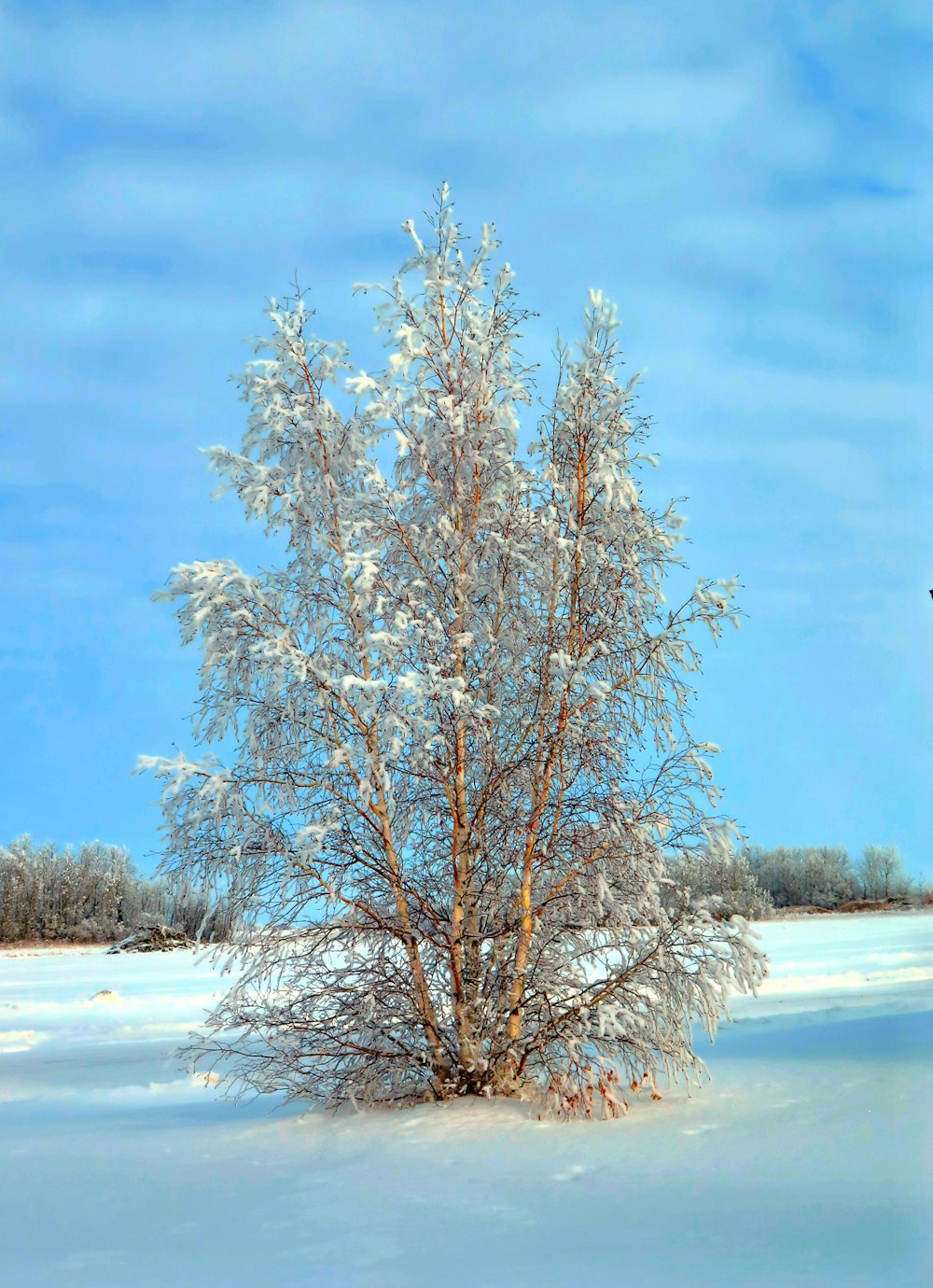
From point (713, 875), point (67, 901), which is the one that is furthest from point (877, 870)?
point (67, 901)

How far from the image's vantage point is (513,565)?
9.12 metres

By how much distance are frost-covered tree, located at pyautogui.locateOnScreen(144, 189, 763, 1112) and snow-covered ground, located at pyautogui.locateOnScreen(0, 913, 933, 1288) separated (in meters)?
0.65

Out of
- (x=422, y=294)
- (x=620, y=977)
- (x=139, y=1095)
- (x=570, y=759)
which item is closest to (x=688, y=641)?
(x=570, y=759)

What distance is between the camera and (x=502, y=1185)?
6398 mm

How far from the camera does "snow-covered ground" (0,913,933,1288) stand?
498cm

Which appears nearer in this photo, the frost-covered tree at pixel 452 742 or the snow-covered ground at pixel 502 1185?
the snow-covered ground at pixel 502 1185

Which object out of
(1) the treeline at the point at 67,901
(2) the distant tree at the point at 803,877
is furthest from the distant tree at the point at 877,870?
(1) the treeline at the point at 67,901

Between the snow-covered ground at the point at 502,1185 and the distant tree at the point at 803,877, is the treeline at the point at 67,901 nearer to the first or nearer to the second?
the distant tree at the point at 803,877

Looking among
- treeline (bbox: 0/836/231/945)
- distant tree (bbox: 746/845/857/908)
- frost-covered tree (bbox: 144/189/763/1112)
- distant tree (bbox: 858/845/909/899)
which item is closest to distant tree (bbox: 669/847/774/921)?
frost-covered tree (bbox: 144/189/763/1112)

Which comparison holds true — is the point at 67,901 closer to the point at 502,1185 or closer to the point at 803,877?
the point at 803,877

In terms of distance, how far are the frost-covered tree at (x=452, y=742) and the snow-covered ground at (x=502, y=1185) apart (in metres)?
0.65

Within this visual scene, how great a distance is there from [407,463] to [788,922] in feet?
89.4

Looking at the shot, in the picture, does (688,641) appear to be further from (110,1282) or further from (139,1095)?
(139,1095)

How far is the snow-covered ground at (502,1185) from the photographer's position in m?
4.98
